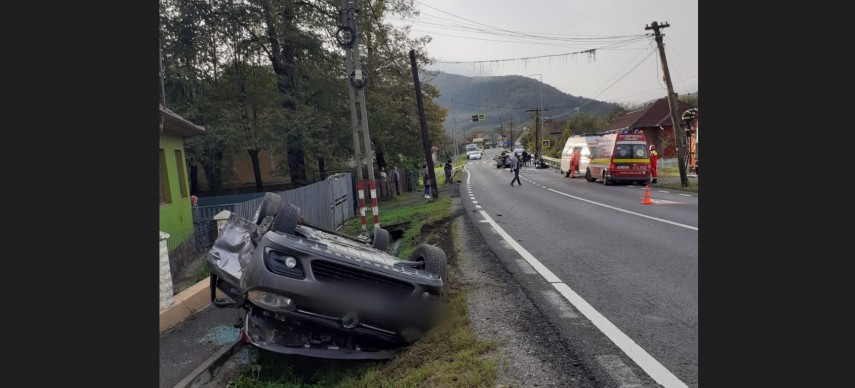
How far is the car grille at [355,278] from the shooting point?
3.87 m

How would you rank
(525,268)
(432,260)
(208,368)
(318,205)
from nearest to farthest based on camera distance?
(208,368) < (432,260) < (525,268) < (318,205)

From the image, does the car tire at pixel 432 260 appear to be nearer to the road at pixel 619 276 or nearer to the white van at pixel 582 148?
the road at pixel 619 276

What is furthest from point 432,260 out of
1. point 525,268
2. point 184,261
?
point 184,261

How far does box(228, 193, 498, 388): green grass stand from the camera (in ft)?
11.8

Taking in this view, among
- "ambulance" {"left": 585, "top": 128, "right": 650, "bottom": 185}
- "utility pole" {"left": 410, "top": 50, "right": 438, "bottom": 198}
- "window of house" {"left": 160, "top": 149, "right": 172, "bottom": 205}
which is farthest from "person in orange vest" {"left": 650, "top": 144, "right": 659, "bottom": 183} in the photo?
"window of house" {"left": 160, "top": 149, "right": 172, "bottom": 205}

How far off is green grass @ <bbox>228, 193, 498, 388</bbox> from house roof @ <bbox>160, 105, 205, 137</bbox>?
789 cm

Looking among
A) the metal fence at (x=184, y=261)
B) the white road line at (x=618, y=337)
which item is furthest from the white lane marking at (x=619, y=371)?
the metal fence at (x=184, y=261)

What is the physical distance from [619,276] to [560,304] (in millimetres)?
1617

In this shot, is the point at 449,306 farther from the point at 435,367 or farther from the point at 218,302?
the point at 218,302

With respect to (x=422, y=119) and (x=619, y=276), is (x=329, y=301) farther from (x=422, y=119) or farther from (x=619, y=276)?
(x=422, y=119)

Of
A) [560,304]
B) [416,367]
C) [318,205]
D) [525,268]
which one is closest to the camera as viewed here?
[416,367]

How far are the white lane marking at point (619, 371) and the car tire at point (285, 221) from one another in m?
2.95

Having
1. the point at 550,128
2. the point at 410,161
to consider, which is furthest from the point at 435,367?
the point at 550,128

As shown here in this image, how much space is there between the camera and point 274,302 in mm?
3770
